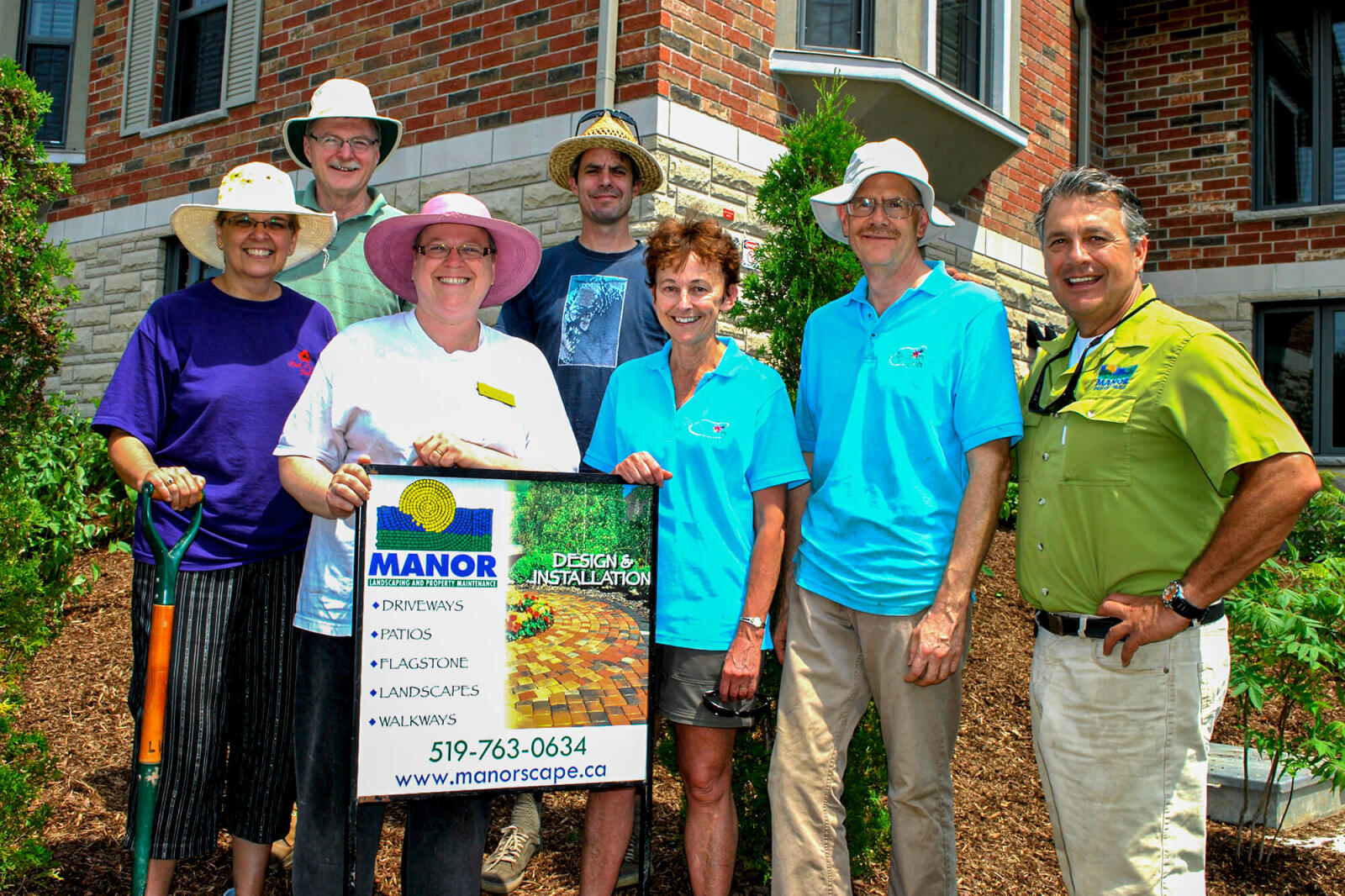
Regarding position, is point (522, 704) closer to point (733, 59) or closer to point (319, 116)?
point (319, 116)

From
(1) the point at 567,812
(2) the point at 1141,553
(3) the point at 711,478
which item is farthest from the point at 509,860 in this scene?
(2) the point at 1141,553

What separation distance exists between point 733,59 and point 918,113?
1757mm

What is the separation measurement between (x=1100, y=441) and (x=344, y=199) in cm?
298

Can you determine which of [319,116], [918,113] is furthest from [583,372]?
[918,113]

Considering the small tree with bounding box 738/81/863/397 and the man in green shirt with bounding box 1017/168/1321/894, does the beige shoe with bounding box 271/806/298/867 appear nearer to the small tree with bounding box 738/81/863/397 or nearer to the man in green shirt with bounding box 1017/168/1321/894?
the small tree with bounding box 738/81/863/397

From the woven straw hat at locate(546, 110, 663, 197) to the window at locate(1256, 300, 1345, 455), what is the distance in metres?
9.28

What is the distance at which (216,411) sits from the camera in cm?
332

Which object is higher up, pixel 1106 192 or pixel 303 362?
pixel 1106 192

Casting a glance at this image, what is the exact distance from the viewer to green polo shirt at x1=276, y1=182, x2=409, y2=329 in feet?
13.3

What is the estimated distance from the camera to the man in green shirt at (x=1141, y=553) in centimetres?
256

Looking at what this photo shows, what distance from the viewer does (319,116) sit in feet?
13.5

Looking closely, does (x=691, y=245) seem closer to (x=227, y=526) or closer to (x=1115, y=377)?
(x=1115, y=377)

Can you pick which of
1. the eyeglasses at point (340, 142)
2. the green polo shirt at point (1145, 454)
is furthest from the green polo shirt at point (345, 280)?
the green polo shirt at point (1145, 454)

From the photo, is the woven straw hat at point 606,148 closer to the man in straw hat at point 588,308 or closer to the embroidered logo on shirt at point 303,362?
the man in straw hat at point 588,308
